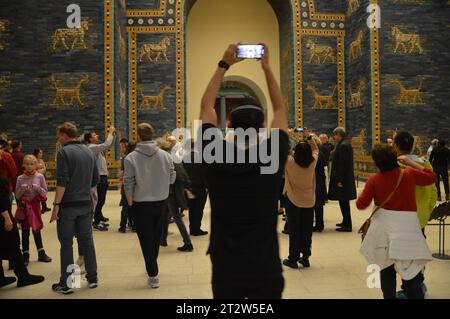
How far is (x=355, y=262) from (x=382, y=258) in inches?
93.2

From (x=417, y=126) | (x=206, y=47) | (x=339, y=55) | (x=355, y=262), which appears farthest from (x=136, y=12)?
(x=355, y=262)

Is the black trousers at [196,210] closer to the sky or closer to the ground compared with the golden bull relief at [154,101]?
closer to the ground

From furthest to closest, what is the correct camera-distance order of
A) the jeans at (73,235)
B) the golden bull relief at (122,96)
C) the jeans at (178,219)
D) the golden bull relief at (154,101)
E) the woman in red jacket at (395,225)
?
the golden bull relief at (154,101) → the golden bull relief at (122,96) → the jeans at (178,219) → the jeans at (73,235) → the woman in red jacket at (395,225)

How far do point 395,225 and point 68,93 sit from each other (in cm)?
1281

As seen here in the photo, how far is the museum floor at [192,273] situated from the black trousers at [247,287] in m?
2.47

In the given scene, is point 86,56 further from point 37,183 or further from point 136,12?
point 37,183

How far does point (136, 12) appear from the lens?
58.5ft

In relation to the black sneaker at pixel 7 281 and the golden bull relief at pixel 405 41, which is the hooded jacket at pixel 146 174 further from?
the golden bull relief at pixel 405 41

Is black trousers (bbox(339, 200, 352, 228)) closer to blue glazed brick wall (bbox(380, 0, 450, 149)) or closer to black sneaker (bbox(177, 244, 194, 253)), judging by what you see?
black sneaker (bbox(177, 244, 194, 253))

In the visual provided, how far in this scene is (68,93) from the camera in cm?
1436

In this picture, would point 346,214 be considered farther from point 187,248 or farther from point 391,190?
point 391,190

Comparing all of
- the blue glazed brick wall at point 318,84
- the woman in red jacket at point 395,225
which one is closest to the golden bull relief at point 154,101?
the blue glazed brick wall at point 318,84

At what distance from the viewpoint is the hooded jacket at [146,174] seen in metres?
4.91

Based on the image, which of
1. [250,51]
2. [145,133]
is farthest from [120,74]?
[250,51]
